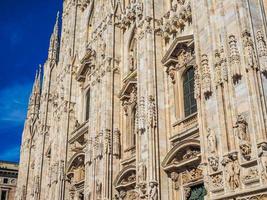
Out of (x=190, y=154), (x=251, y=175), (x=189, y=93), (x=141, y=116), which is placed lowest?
(x=251, y=175)

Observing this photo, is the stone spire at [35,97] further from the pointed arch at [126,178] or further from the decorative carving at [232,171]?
the decorative carving at [232,171]

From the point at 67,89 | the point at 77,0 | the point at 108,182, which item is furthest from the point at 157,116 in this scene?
Result: the point at 77,0

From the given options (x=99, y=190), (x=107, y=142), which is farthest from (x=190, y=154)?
(x=99, y=190)

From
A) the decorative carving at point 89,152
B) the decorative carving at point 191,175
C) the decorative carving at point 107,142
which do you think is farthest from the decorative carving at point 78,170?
the decorative carving at point 191,175

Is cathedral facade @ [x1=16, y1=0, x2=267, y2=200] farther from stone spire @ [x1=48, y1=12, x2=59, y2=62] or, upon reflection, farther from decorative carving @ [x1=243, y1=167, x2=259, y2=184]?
stone spire @ [x1=48, y1=12, x2=59, y2=62]

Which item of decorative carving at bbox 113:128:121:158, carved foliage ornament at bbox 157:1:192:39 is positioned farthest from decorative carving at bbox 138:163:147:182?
carved foliage ornament at bbox 157:1:192:39

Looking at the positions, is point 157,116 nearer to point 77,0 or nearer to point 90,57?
point 90,57

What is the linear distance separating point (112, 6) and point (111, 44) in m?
2.63

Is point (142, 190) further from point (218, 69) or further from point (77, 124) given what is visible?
point (77, 124)

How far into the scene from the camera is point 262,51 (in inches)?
466

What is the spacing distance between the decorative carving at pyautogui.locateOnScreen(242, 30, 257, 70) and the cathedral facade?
0.11ft

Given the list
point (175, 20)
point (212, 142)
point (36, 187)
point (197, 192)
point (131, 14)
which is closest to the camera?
point (212, 142)

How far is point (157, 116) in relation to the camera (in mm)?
16172

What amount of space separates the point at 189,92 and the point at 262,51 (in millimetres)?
4696
